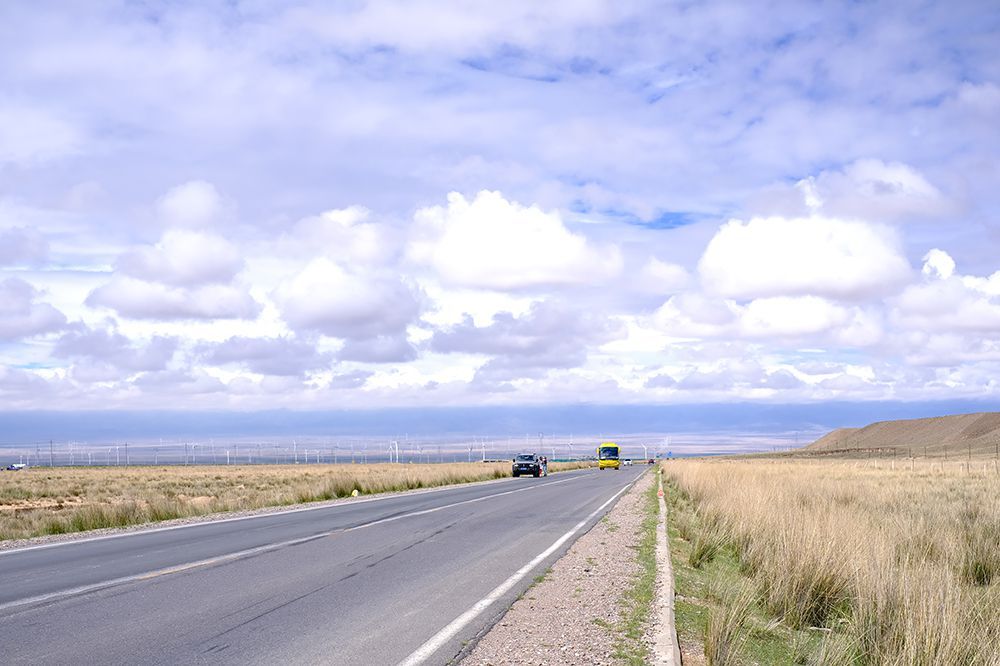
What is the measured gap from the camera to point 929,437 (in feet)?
422

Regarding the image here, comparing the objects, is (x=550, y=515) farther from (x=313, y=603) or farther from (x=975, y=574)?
(x=313, y=603)

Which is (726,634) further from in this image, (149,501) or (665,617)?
(149,501)

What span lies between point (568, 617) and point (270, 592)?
3.50 m

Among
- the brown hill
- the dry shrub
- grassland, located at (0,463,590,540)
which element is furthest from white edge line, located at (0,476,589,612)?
the brown hill

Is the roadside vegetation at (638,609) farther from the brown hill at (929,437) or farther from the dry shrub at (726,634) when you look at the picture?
the brown hill at (929,437)

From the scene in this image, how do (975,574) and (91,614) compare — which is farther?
(975,574)


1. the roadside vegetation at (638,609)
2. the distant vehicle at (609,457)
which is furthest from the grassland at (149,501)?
the distant vehicle at (609,457)

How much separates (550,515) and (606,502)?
567 cm

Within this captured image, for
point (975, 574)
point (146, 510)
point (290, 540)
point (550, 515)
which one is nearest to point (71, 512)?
point (146, 510)

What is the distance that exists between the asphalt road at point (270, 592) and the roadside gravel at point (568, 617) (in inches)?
10.5

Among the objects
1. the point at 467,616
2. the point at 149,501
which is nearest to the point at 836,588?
the point at 467,616

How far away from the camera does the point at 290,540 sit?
48.6ft

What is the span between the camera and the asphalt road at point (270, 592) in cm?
715

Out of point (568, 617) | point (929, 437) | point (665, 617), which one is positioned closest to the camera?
point (665, 617)
